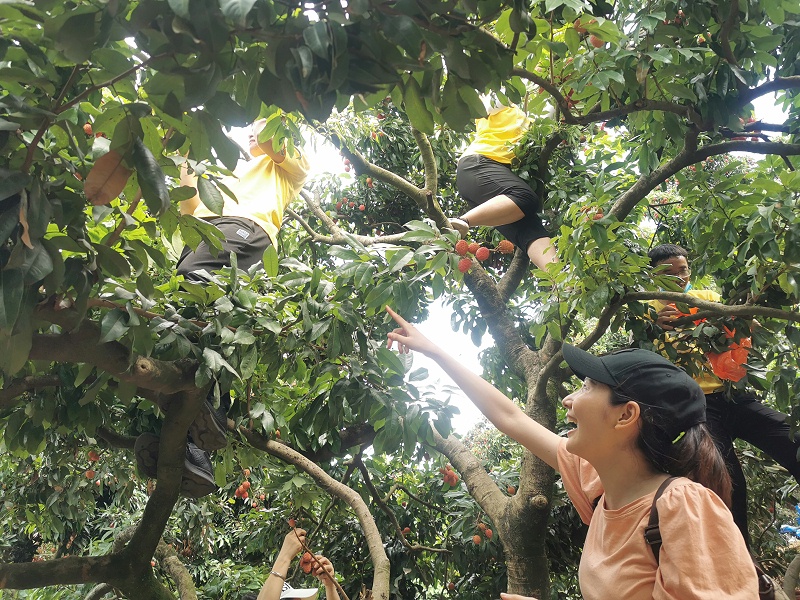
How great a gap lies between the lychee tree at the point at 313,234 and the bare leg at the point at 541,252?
0.59ft

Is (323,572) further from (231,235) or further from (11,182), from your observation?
(11,182)

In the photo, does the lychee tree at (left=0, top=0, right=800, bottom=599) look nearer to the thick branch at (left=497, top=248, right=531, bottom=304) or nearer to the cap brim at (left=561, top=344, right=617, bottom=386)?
the thick branch at (left=497, top=248, right=531, bottom=304)

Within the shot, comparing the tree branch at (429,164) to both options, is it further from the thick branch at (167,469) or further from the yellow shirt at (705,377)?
the thick branch at (167,469)

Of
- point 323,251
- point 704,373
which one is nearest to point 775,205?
point 704,373

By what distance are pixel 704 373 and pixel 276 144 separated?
1871 millimetres

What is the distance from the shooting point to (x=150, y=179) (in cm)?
116

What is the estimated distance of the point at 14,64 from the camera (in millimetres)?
1202

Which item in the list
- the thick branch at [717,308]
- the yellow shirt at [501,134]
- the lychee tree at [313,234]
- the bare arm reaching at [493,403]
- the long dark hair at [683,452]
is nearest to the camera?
the lychee tree at [313,234]

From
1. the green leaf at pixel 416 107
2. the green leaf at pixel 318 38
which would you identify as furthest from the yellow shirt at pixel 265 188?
the green leaf at pixel 318 38

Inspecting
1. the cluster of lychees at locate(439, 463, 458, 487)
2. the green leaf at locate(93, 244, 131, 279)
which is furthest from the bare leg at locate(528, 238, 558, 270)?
the green leaf at locate(93, 244, 131, 279)

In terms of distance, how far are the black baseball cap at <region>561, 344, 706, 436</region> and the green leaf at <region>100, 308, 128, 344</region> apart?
1.08 m

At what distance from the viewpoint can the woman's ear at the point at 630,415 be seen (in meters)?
1.61

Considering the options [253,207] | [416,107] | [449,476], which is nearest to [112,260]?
[416,107]

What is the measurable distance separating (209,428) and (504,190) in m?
1.77
